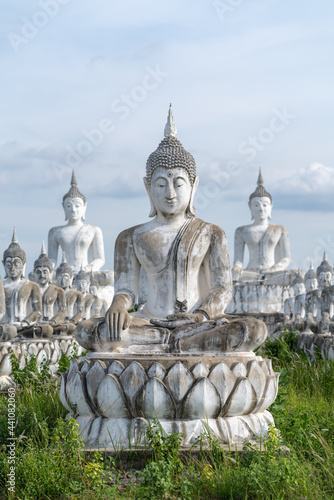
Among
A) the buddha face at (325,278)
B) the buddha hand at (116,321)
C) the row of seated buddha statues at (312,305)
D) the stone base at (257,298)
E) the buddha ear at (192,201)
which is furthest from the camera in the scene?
the stone base at (257,298)

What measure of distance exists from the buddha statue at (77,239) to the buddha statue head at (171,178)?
1273cm

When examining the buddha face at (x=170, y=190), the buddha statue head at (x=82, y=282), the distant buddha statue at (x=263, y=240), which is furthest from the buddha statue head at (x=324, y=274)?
the buddha face at (x=170, y=190)

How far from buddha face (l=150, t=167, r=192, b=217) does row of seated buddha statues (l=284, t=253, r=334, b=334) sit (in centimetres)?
445

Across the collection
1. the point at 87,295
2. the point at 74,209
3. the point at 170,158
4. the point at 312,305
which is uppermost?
the point at 74,209

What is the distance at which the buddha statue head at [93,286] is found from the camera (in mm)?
18484

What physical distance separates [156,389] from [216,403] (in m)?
0.40

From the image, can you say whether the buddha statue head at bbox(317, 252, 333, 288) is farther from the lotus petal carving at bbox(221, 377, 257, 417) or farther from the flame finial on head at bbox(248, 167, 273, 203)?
the lotus petal carving at bbox(221, 377, 257, 417)

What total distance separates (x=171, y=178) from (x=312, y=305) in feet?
25.0

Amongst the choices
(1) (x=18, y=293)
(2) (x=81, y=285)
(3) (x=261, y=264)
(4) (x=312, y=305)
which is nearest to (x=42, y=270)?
(1) (x=18, y=293)

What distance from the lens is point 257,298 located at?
16359mm

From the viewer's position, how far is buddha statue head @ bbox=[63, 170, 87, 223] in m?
18.6

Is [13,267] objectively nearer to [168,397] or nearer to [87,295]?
[168,397]

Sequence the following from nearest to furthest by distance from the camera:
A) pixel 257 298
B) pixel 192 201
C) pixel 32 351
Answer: pixel 192 201, pixel 32 351, pixel 257 298

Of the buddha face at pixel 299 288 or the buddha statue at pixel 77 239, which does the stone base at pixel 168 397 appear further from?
the buddha statue at pixel 77 239
